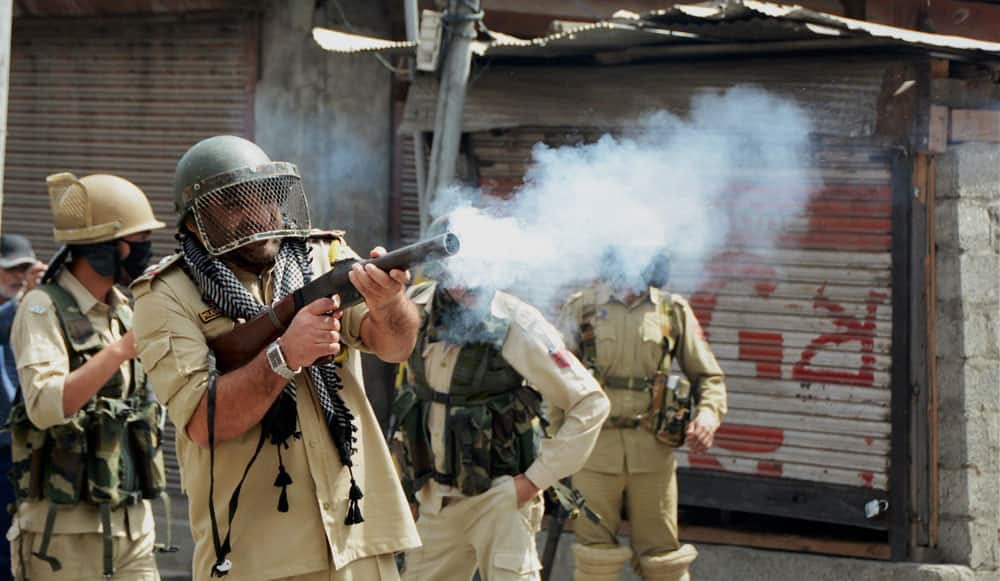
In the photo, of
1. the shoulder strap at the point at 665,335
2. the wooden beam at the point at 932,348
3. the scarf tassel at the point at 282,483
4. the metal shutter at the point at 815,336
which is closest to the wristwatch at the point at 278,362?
the scarf tassel at the point at 282,483

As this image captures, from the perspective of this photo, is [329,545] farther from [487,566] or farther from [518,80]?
[518,80]

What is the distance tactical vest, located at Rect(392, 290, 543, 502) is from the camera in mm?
5266

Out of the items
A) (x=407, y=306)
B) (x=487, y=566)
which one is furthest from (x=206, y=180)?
(x=487, y=566)

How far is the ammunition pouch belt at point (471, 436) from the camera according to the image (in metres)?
5.26

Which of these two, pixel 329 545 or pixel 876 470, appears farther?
pixel 876 470

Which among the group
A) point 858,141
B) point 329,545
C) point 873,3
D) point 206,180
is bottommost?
point 329,545

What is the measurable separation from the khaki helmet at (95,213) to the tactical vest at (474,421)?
4.29ft

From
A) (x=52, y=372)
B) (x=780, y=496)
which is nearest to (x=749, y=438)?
(x=780, y=496)

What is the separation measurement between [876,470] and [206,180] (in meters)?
4.65

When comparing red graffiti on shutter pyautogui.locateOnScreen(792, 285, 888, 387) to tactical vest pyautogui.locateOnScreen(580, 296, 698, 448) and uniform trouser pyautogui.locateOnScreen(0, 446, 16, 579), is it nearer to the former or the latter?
tactical vest pyautogui.locateOnScreen(580, 296, 698, 448)

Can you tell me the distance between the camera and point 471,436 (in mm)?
5250

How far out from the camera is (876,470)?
7.00 metres

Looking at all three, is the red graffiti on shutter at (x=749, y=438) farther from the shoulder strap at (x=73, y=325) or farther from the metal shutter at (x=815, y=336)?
the shoulder strap at (x=73, y=325)

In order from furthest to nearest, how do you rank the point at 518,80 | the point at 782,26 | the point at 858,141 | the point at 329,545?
the point at 518,80 < the point at 858,141 < the point at 782,26 < the point at 329,545
